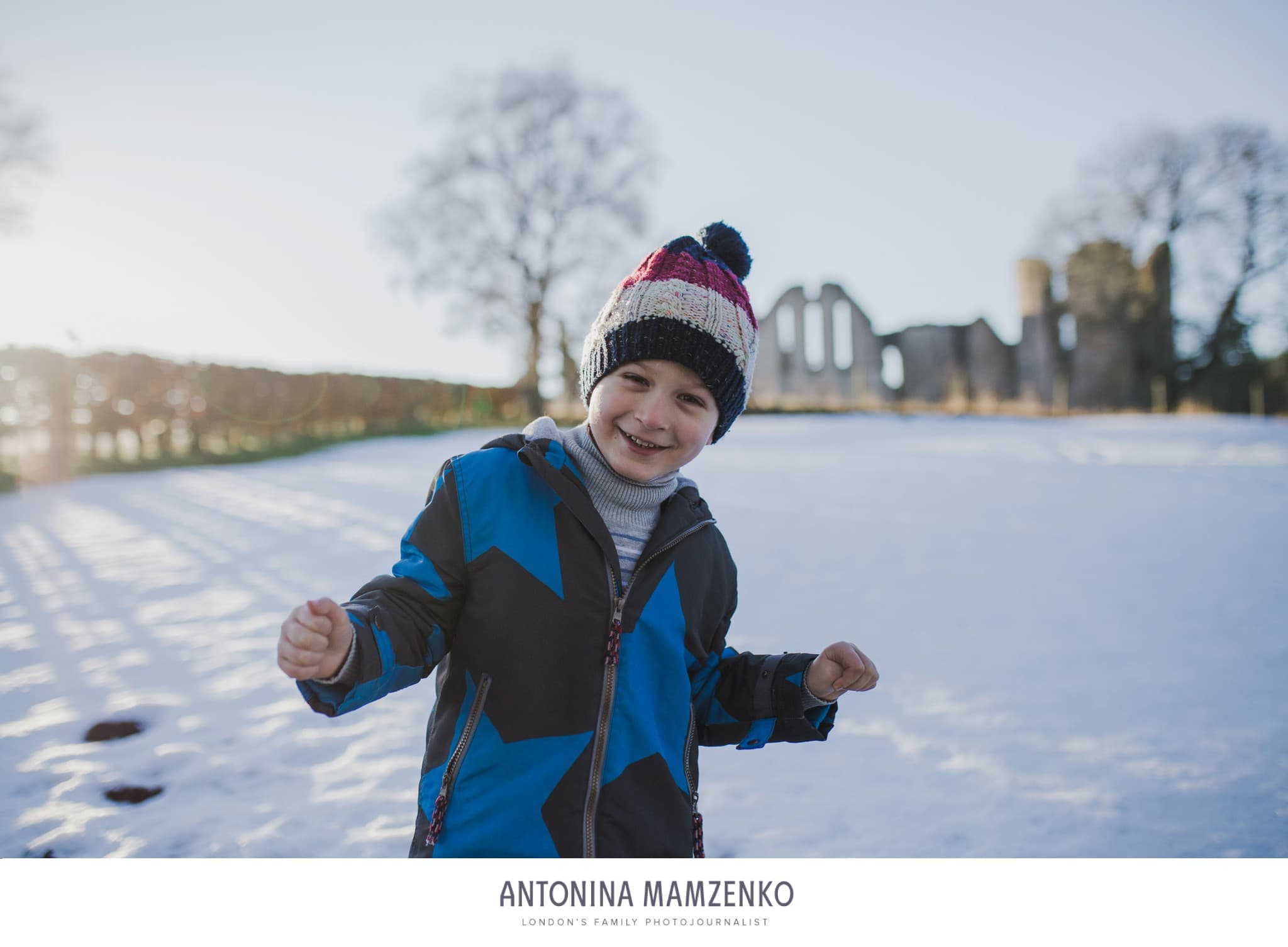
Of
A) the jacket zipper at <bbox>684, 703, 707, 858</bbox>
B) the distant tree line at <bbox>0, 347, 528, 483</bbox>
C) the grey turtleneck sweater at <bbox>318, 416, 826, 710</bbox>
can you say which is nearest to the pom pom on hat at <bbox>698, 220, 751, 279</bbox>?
the grey turtleneck sweater at <bbox>318, 416, 826, 710</bbox>

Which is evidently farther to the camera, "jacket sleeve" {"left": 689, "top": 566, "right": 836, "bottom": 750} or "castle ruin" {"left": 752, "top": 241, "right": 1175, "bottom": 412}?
"castle ruin" {"left": 752, "top": 241, "right": 1175, "bottom": 412}

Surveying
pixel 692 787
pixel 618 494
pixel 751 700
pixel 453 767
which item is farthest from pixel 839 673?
pixel 453 767

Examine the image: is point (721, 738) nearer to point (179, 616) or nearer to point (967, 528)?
point (179, 616)

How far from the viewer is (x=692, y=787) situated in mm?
1087

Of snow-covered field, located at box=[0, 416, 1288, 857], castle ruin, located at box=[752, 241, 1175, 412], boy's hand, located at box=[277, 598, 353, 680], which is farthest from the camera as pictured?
castle ruin, located at box=[752, 241, 1175, 412]

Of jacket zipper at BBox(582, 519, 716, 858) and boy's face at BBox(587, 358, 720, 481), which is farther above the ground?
boy's face at BBox(587, 358, 720, 481)

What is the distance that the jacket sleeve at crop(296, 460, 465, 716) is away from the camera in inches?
32.3

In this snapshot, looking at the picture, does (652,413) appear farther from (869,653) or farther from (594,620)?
(869,653)

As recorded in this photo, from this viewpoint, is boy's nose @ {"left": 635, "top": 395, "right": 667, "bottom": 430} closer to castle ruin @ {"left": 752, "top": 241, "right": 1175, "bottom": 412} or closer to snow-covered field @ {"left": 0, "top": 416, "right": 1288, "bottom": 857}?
snow-covered field @ {"left": 0, "top": 416, "right": 1288, "bottom": 857}

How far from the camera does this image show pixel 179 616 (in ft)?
9.23

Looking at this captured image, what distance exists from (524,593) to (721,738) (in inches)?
16.6

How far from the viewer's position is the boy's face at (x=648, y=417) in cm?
104

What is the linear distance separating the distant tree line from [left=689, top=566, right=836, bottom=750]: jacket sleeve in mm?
5446
